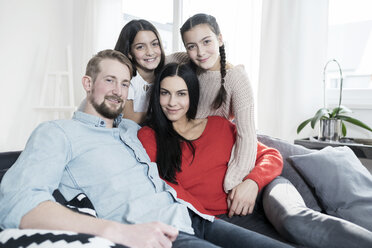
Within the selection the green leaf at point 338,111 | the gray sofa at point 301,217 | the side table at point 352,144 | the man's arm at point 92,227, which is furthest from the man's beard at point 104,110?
the green leaf at point 338,111

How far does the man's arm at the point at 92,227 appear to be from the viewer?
919mm

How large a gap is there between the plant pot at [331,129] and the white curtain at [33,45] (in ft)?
9.09

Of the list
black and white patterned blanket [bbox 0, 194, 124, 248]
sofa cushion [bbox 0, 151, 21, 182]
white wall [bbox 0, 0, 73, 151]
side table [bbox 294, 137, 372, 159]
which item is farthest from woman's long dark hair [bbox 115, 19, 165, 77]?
white wall [bbox 0, 0, 73, 151]

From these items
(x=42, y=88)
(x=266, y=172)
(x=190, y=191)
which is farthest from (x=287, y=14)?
(x=42, y=88)

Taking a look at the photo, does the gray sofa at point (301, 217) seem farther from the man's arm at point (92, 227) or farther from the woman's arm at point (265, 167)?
the man's arm at point (92, 227)

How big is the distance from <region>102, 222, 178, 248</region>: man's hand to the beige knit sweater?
0.58 metres

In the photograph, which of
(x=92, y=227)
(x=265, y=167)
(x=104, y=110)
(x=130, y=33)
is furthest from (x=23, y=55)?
(x=92, y=227)

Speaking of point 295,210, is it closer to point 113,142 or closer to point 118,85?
point 113,142

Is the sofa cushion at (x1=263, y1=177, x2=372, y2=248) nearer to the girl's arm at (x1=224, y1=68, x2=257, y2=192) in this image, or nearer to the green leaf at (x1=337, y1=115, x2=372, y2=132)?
the girl's arm at (x1=224, y1=68, x2=257, y2=192)

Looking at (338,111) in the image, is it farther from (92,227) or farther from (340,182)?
(92,227)

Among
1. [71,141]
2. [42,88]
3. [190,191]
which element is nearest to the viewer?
[71,141]

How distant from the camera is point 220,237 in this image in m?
1.20

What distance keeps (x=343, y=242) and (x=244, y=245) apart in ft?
1.06

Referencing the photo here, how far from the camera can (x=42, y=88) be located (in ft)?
12.8
